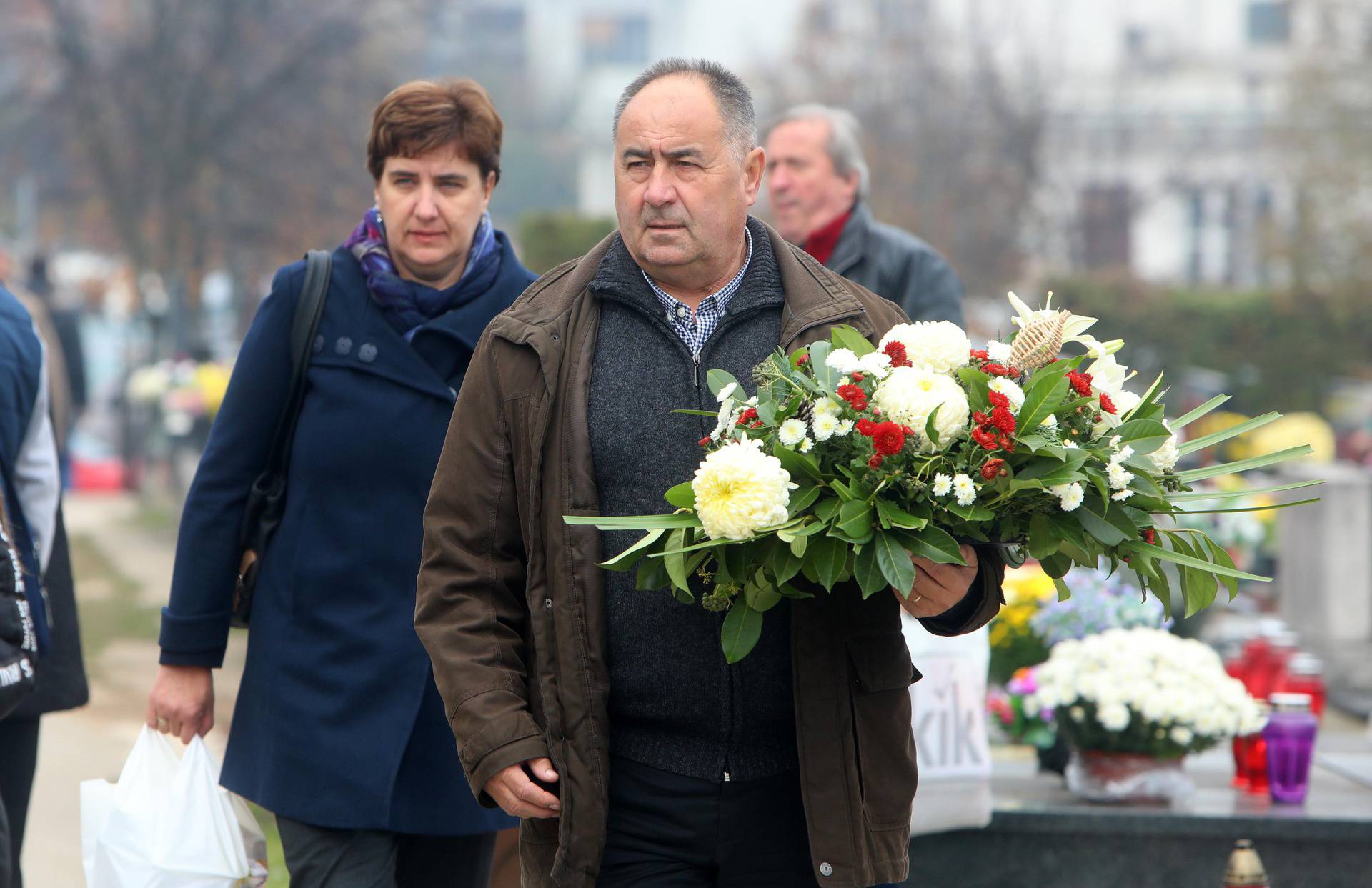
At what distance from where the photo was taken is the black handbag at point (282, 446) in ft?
11.8

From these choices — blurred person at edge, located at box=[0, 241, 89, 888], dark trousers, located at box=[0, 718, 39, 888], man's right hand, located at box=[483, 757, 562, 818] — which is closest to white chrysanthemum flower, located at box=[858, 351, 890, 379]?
man's right hand, located at box=[483, 757, 562, 818]

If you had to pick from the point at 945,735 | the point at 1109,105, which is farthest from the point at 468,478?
the point at 1109,105

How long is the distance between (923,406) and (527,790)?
36.0 inches

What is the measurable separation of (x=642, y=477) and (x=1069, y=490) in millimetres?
726

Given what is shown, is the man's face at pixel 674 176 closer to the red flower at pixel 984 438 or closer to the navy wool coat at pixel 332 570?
the red flower at pixel 984 438

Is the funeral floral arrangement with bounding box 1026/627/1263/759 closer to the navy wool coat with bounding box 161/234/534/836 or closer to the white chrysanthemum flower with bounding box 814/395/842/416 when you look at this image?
the navy wool coat with bounding box 161/234/534/836

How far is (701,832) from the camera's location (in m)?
Result: 2.79

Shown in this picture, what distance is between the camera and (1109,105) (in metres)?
40.7

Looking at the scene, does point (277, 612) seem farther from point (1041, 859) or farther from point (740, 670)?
point (1041, 859)

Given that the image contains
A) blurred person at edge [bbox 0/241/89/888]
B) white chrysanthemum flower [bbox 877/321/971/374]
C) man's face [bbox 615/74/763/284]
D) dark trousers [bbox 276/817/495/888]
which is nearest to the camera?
white chrysanthemum flower [bbox 877/321/971/374]

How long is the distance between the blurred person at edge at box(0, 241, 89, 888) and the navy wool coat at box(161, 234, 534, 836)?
20.0 inches

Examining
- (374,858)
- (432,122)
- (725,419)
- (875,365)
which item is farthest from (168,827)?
(875,365)

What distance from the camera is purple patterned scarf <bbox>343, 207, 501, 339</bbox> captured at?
3682 mm

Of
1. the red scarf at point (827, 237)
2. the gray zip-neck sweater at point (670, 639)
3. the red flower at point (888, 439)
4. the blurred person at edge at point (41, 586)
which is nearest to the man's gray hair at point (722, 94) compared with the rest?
the gray zip-neck sweater at point (670, 639)
